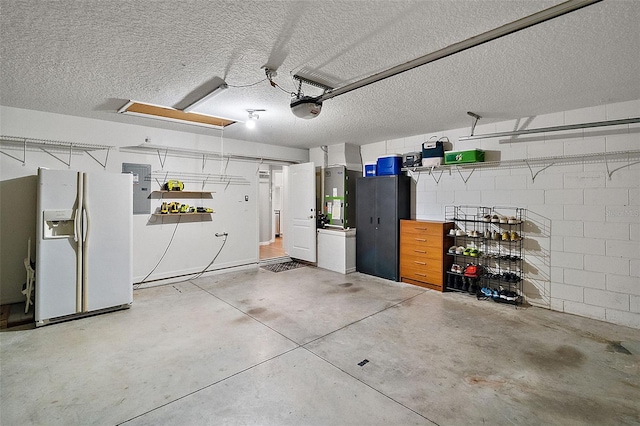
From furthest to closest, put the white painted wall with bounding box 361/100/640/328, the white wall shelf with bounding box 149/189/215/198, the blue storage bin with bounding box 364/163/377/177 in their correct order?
the blue storage bin with bounding box 364/163/377/177, the white wall shelf with bounding box 149/189/215/198, the white painted wall with bounding box 361/100/640/328

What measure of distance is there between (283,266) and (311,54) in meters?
4.66

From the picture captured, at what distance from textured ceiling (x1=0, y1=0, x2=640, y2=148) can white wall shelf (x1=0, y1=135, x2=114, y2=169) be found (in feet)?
1.41

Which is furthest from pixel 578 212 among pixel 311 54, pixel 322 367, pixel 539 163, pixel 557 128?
pixel 311 54

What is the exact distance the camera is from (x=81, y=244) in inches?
137

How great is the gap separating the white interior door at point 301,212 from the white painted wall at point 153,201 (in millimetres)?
594

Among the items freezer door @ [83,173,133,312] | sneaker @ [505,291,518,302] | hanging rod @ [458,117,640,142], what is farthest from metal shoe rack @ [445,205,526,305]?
freezer door @ [83,173,133,312]

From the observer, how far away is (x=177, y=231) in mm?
5102

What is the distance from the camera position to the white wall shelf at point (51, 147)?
3745mm

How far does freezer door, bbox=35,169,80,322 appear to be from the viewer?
328 centimetres

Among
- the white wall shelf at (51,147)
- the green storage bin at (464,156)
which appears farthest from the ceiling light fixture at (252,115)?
the green storage bin at (464,156)

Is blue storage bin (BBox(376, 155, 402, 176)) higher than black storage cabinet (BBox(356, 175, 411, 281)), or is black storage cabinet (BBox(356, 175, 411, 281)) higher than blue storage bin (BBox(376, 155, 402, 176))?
blue storage bin (BBox(376, 155, 402, 176))

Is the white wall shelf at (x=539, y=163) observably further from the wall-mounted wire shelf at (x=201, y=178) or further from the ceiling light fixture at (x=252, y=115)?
the wall-mounted wire shelf at (x=201, y=178)

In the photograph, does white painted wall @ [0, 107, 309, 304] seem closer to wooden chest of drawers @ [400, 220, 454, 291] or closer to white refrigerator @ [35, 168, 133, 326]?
white refrigerator @ [35, 168, 133, 326]

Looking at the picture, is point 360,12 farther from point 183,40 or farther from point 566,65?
point 566,65
